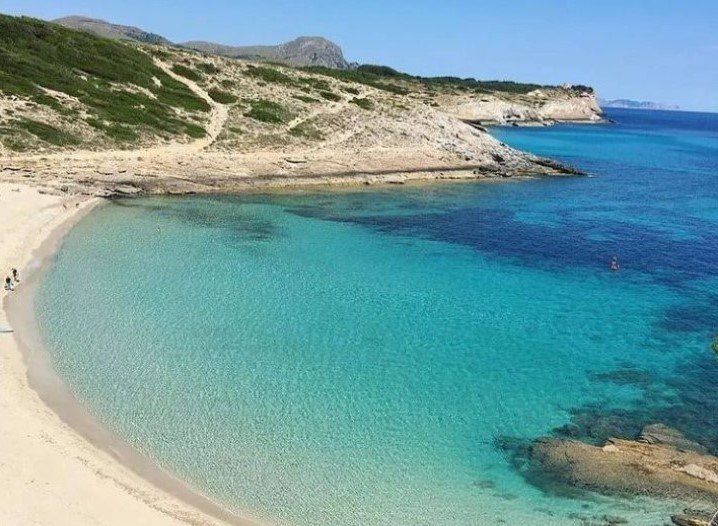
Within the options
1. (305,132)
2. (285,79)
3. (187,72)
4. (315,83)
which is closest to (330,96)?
(315,83)

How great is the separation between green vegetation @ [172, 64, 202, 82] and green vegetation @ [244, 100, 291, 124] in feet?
37.4

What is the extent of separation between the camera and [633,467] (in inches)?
746

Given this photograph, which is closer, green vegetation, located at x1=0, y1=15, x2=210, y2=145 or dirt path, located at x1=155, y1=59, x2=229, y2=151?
green vegetation, located at x1=0, y1=15, x2=210, y2=145

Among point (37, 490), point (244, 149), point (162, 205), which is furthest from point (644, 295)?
point (244, 149)

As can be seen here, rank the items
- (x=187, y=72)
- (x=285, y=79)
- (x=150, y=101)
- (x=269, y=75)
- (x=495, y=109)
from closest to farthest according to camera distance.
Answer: (x=150, y=101), (x=187, y=72), (x=269, y=75), (x=285, y=79), (x=495, y=109)

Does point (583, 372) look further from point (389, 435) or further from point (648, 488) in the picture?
point (389, 435)

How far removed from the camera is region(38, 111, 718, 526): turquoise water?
18016mm

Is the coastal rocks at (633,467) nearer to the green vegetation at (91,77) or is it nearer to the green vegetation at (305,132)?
the green vegetation at (91,77)

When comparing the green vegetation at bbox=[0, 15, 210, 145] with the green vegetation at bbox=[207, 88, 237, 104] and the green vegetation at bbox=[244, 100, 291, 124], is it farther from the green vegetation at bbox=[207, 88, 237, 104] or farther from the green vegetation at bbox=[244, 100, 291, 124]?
the green vegetation at bbox=[244, 100, 291, 124]

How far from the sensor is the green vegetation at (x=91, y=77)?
65.2 meters

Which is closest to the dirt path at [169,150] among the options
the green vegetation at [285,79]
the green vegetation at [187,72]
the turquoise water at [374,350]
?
the green vegetation at [187,72]

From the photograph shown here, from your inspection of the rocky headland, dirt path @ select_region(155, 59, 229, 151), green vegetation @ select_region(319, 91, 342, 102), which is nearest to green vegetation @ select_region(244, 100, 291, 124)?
dirt path @ select_region(155, 59, 229, 151)

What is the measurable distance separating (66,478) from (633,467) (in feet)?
51.1

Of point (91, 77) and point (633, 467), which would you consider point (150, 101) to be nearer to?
point (91, 77)
